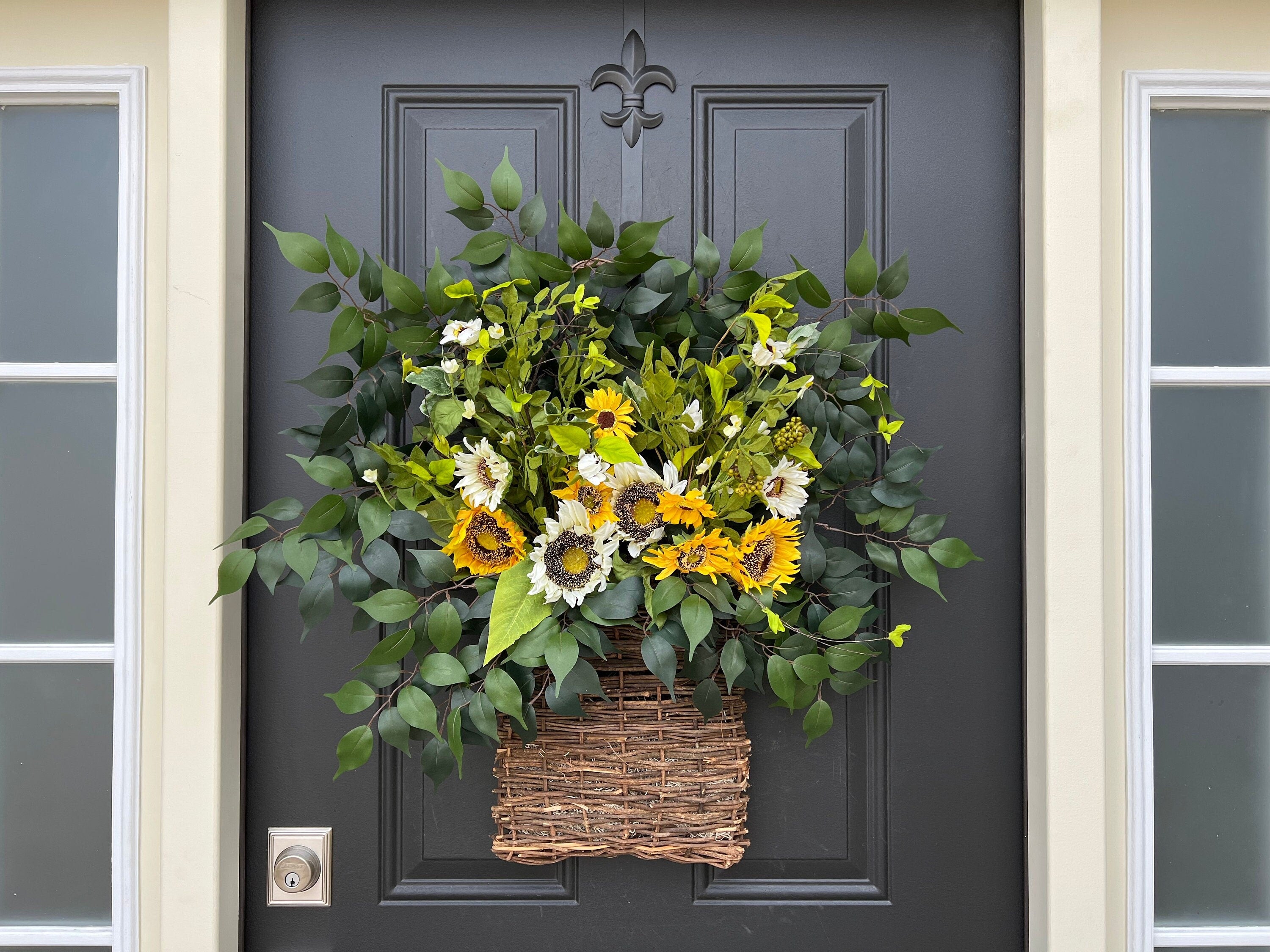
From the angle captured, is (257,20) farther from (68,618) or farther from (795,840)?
(795,840)

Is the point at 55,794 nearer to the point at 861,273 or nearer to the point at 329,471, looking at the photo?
the point at 329,471

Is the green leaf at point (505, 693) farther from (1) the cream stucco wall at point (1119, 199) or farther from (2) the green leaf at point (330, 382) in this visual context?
(1) the cream stucco wall at point (1119, 199)

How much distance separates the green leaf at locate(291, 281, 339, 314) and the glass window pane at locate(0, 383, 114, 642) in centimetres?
37

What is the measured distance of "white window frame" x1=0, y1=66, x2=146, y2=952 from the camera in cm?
97

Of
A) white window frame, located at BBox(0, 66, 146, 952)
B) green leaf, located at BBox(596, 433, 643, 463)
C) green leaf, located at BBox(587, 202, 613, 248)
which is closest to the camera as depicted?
green leaf, located at BBox(596, 433, 643, 463)

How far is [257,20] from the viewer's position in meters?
1.01

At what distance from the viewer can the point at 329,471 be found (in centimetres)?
81

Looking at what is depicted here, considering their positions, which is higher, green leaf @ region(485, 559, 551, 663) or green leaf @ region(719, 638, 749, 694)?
green leaf @ region(485, 559, 551, 663)

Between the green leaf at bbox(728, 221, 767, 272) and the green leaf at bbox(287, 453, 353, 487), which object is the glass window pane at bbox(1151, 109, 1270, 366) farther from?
the green leaf at bbox(287, 453, 353, 487)

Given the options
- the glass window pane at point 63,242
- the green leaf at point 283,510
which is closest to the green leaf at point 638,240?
the green leaf at point 283,510

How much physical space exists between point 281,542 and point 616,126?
64 cm

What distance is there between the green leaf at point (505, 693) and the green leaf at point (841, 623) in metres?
0.27

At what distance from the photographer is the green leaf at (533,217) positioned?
0.85m

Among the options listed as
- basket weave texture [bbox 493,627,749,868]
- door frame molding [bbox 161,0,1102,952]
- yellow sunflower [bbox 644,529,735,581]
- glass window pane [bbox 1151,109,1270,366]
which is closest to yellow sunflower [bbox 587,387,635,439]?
yellow sunflower [bbox 644,529,735,581]
